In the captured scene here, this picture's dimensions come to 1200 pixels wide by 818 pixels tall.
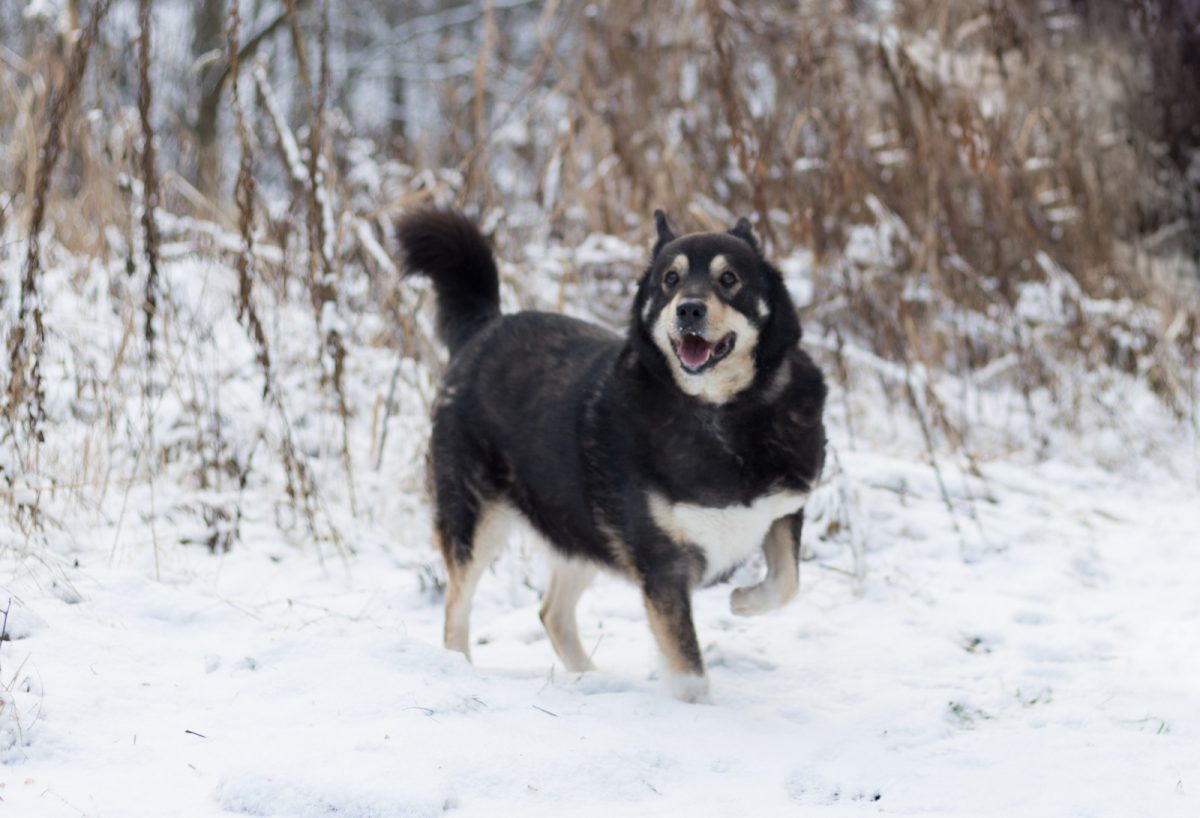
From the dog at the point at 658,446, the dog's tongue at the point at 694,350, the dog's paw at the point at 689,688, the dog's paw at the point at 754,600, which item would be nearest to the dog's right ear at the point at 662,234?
the dog at the point at 658,446

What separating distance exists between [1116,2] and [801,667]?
5.65 m

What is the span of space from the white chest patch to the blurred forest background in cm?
177

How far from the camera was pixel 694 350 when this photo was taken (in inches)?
133

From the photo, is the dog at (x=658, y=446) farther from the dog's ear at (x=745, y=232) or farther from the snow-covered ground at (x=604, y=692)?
the snow-covered ground at (x=604, y=692)

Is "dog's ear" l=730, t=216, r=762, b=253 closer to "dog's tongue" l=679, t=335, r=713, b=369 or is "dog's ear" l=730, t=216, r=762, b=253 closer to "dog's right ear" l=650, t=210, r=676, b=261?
"dog's right ear" l=650, t=210, r=676, b=261

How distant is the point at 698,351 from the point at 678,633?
0.83 meters

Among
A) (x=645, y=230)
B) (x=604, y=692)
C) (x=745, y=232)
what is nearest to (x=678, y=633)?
(x=604, y=692)

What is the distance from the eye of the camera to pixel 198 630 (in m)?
3.45

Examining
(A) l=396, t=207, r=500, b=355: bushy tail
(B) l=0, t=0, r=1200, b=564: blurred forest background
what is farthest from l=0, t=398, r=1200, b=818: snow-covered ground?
(A) l=396, t=207, r=500, b=355: bushy tail

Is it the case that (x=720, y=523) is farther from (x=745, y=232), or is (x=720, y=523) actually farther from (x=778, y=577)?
(x=745, y=232)

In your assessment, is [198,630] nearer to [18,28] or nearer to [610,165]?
[610,165]

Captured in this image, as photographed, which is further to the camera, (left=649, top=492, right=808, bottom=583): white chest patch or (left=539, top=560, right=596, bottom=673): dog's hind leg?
(left=539, top=560, right=596, bottom=673): dog's hind leg

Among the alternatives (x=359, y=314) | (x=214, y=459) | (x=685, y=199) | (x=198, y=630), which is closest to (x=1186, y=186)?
(x=685, y=199)

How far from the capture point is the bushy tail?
167 inches
